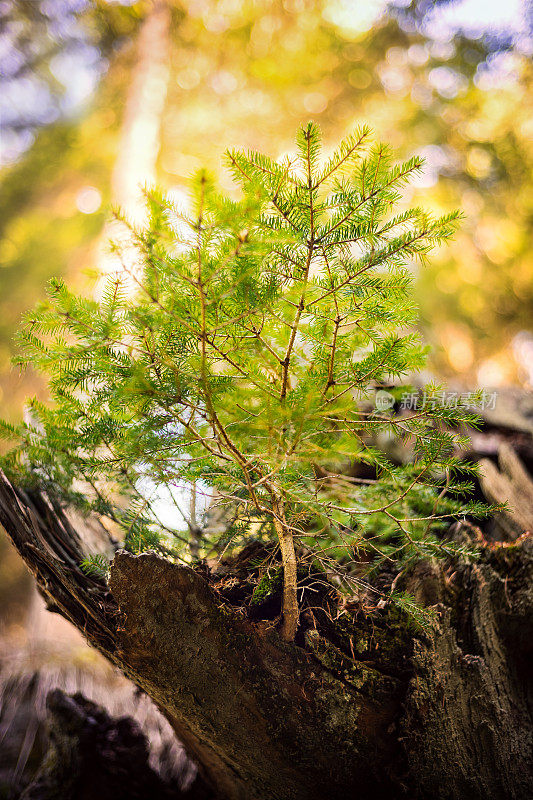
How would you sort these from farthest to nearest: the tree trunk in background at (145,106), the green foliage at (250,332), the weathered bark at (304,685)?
1. the tree trunk in background at (145,106)
2. the weathered bark at (304,685)
3. the green foliage at (250,332)

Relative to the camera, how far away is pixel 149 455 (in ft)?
3.75

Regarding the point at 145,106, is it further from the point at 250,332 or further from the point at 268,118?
the point at 250,332

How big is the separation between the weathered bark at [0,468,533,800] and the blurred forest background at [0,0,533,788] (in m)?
4.33

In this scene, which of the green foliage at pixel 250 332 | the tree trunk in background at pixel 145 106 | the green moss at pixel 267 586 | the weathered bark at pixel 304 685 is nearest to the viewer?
the green foliage at pixel 250 332

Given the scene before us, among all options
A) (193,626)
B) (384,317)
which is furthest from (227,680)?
(384,317)

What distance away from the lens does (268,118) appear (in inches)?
252

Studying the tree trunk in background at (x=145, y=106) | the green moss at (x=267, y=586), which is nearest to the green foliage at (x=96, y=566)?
the green moss at (x=267, y=586)

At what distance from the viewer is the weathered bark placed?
1.18 m

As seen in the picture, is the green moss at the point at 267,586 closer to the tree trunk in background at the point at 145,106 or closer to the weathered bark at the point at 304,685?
the weathered bark at the point at 304,685

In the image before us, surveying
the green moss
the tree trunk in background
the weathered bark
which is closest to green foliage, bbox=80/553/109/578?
the weathered bark

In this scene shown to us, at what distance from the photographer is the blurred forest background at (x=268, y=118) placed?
5250 mm

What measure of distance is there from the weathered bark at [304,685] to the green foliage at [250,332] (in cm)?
21

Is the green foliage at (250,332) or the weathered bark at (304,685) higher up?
the green foliage at (250,332)

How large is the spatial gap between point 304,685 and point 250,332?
1.08m
